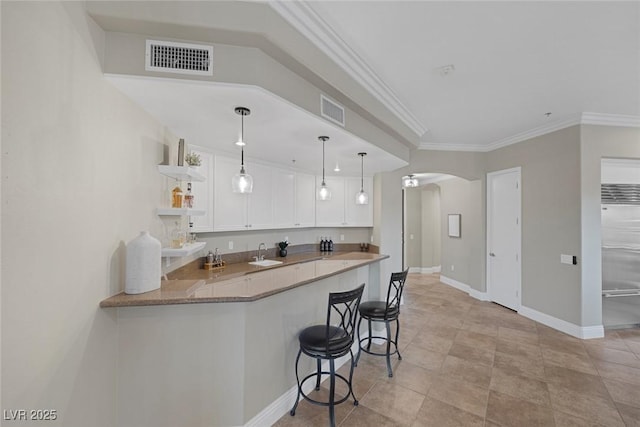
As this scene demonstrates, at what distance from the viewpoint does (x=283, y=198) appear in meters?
4.46

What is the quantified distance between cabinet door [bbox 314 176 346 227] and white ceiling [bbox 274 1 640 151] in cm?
200

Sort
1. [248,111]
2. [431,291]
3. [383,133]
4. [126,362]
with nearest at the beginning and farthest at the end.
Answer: [126,362]
[248,111]
[383,133]
[431,291]

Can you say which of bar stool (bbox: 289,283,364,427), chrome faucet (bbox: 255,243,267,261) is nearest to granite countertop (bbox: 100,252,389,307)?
bar stool (bbox: 289,283,364,427)

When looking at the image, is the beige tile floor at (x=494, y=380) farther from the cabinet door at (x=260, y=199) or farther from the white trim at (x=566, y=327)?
the cabinet door at (x=260, y=199)

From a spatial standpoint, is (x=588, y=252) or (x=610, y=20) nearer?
(x=610, y=20)

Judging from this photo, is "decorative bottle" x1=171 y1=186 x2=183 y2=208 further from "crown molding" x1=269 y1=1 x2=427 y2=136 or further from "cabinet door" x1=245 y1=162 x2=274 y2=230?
"crown molding" x1=269 y1=1 x2=427 y2=136

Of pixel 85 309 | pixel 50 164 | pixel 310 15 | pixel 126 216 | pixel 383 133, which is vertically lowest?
pixel 85 309

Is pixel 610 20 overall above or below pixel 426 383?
above

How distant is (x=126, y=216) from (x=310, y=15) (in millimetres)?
1915

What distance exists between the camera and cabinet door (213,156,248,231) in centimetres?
342

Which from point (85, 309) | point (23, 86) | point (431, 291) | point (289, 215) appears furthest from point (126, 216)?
point (431, 291)

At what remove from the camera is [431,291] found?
235 inches

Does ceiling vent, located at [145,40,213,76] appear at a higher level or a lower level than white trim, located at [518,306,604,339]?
higher

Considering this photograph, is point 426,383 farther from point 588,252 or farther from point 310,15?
point 310,15
